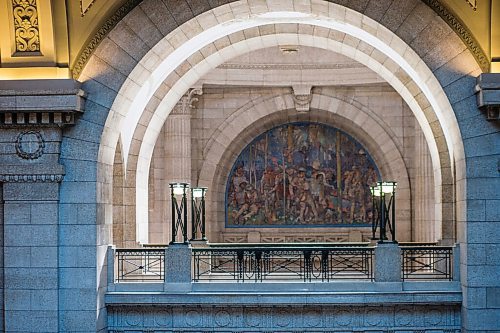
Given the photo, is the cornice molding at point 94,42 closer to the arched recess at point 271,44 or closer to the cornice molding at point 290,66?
the arched recess at point 271,44

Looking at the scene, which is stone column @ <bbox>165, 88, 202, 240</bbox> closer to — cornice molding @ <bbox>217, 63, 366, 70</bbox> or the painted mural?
cornice molding @ <bbox>217, 63, 366, 70</bbox>

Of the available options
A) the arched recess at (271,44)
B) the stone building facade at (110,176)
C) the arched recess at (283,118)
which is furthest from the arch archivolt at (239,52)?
the arched recess at (283,118)

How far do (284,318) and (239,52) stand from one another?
7.87m

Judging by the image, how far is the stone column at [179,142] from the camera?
29547mm

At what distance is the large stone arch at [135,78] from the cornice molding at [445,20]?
0.09m

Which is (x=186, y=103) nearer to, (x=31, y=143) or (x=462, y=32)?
(x=31, y=143)

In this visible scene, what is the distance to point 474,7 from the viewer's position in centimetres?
1878

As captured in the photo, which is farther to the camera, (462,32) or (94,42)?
(94,42)

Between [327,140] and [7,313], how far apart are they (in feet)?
48.4

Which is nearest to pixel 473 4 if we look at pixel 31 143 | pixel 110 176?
pixel 110 176

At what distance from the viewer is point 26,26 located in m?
19.3

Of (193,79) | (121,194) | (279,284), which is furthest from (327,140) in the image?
(279,284)

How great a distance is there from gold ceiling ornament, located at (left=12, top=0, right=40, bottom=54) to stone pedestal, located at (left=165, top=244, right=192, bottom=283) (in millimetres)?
4638

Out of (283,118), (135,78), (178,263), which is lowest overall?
(178,263)
